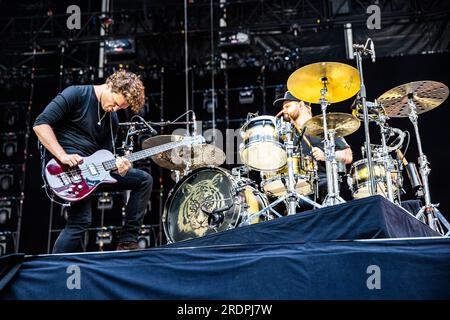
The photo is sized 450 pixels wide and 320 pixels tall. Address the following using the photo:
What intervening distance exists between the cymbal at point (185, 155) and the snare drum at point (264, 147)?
0.50 metres

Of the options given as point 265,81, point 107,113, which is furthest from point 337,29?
point 107,113

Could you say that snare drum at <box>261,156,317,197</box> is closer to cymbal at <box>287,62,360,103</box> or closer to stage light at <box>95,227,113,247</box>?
cymbal at <box>287,62,360,103</box>

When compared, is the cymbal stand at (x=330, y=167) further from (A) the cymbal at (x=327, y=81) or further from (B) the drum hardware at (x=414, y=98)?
(B) the drum hardware at (x=414, y=98)

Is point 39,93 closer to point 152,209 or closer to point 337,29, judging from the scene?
point 152,209

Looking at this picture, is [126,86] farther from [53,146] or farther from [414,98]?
[414,98]

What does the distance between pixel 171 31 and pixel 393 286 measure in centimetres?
761

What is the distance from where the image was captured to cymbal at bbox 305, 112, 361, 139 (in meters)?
5.72

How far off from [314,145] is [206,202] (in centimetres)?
147

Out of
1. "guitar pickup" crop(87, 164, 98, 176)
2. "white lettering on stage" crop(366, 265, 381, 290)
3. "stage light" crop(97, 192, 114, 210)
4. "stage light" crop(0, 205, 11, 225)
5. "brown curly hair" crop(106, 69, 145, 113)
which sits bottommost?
"white lettering on stage" crop(366, 265, 381, 290)

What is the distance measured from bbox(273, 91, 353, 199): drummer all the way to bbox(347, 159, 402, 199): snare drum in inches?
6.9

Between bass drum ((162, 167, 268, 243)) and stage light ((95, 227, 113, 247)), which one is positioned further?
stage light ((95, 227, 113, 247))

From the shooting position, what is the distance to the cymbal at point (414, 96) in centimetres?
600

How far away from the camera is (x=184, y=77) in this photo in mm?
10266

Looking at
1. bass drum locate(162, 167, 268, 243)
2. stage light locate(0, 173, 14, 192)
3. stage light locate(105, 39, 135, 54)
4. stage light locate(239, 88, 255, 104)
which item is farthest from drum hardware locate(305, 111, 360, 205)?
stage light locate(0, 173, 14, 192)
